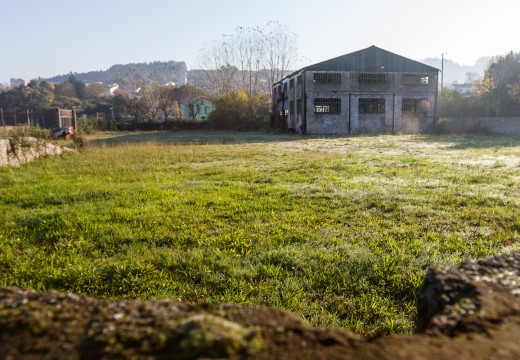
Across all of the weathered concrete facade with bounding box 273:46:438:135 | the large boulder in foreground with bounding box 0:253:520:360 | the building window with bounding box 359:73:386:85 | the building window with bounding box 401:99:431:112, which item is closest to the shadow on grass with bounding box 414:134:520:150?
the weathered concrete facade with bounding box 273:46:438:135

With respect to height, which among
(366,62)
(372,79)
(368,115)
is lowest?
(368,115)

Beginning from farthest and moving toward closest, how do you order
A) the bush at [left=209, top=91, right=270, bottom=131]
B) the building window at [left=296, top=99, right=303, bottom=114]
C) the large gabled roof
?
1. the bush at [left=209, top=91, right=270, bottom=131]
2. the building window at [left=296, top=99, right=303, bottom=114]
3. the large gabled roof

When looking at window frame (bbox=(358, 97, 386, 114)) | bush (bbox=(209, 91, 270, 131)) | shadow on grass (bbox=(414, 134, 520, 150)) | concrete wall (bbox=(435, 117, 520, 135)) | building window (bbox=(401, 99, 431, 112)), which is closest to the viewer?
shadow on grass (bbox=(414, 134, 520, 150))

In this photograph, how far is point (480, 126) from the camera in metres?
33.8

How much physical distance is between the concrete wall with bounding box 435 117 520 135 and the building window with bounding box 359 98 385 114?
5.44 meters

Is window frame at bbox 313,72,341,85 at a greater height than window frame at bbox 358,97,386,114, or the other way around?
window frame at bbox 313,72,341,85

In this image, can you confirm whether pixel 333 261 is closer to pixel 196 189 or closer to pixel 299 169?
pixel 196 189

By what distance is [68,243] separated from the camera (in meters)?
4.98

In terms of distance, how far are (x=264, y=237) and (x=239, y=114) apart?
42261 millimetres

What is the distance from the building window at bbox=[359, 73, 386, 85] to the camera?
35.7 m

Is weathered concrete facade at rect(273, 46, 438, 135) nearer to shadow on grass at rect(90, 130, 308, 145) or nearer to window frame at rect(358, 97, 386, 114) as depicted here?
window frame at rect(358, 97, 386, 114)

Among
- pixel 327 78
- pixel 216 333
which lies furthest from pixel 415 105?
pixel 216 333

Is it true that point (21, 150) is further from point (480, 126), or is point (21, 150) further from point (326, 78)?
point (480, 126)

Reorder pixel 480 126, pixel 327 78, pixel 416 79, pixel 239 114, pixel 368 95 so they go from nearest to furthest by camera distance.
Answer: pixel 480 126
pixel 327 78
pixel 368 95
pixel 416 79
pixel 239 114
